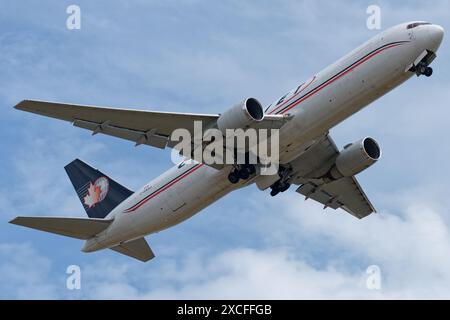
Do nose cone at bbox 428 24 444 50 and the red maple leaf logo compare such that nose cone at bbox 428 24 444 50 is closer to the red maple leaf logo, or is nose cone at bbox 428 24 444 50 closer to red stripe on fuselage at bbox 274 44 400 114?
red stripe on fuselage at bbox 274 44 400 114

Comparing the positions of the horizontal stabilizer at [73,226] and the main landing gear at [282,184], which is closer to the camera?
the horizontal stabilizer at [73,226]

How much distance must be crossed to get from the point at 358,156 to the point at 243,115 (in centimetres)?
782

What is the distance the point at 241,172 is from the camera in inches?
1614

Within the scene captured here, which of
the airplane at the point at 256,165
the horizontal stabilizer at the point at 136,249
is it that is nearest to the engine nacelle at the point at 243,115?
the airplane at the point at 256,165

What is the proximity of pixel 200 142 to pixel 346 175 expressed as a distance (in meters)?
7.76

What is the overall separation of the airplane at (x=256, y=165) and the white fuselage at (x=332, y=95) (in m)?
0.04

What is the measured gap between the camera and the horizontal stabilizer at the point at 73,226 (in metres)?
43.4

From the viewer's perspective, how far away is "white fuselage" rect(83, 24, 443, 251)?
37.6 metres

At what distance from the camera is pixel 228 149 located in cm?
4038

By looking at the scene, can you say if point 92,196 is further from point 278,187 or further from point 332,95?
point 332,95

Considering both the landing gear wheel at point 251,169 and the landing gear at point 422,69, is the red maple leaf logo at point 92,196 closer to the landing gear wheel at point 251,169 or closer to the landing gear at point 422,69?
the landing gear wheel at point 251,169

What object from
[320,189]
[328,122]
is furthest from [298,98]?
[320,189]

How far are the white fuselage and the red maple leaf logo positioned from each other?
677 centimetres

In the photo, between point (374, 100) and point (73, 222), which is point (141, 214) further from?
point (374, 100)
